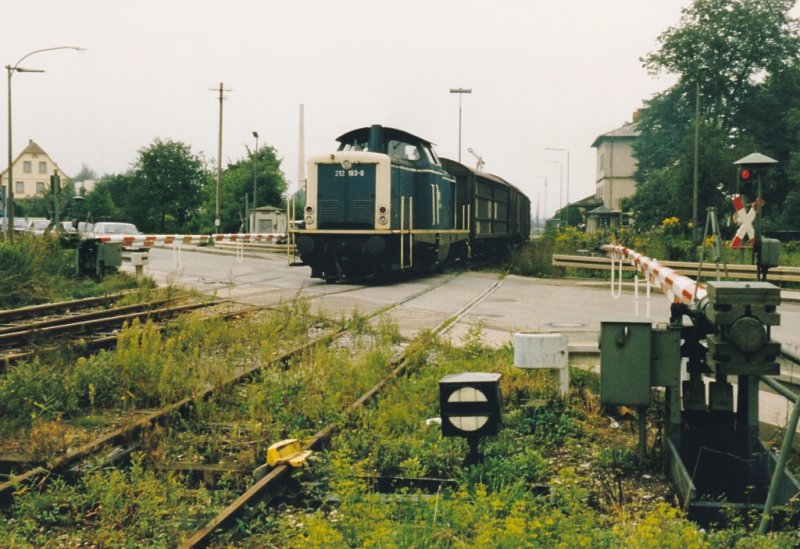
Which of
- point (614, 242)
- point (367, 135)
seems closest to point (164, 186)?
point (614, 242)

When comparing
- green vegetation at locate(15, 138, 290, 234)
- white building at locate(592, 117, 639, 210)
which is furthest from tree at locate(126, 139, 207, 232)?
white building at locate(592, 117, 639, 210)

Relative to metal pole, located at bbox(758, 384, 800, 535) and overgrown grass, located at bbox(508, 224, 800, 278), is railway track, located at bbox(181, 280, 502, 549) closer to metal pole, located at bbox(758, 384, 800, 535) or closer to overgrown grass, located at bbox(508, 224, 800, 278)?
metal pole, located at bbox(758, 384, 800, 535)

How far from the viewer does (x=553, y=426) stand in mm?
6230

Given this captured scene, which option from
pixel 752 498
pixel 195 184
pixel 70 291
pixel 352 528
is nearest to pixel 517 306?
pixel 70 291

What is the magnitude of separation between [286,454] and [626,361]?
2.26m

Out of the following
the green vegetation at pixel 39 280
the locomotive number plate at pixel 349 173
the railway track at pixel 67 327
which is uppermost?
the locomotive number plate at pixel 349 173

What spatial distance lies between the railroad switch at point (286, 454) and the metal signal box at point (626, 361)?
1.96 m

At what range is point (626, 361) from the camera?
526 centimetres

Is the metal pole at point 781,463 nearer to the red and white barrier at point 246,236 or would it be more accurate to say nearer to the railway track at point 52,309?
the railway track at point 52,309

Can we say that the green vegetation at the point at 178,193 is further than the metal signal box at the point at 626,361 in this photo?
Yes

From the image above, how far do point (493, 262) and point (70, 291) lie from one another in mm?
16919

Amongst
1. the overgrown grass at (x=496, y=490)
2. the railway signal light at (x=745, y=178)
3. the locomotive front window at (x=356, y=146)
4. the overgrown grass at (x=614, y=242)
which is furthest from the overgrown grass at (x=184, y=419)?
the overgrown grass at (x=614, y=242)

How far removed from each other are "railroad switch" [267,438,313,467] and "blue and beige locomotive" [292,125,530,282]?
12103 mm

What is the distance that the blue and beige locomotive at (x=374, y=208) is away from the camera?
57.8ft
